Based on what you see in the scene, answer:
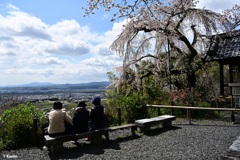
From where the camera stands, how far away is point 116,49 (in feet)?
41.8

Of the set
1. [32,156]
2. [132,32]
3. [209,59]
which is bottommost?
[32,156]

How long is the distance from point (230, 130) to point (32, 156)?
5.79 meters

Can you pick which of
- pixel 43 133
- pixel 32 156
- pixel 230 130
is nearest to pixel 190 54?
pixel 230 130

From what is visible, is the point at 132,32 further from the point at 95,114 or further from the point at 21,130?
the point at 21,130

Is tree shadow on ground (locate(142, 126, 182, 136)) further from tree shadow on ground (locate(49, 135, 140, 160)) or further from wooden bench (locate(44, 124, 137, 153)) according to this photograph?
wooden bench (locate(44, 124, 137, 153))

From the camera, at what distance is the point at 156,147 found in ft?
19.8

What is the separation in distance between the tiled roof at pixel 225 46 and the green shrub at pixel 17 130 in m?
8.25

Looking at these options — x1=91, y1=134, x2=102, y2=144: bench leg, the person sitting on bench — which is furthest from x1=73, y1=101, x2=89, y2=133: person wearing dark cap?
x1=91, y1=134, x2=102, y2=144: bench leg

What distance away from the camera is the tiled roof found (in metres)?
11.0

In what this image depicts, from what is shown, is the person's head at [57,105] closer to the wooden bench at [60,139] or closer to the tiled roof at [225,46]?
the wooden bench at [60,139]

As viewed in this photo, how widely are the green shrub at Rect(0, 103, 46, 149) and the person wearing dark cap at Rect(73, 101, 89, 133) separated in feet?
4.04

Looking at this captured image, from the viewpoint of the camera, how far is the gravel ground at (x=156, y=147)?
538 cm

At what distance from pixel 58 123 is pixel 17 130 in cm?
155

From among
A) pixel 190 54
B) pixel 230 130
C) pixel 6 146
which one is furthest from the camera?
pixel 190 54
